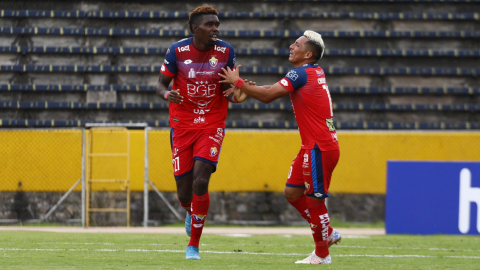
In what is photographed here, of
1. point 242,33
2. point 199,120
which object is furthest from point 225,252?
point 242,33

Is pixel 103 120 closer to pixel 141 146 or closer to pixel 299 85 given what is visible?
pixel 141 146

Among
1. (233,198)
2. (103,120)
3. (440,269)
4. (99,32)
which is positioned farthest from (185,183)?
(99,32)

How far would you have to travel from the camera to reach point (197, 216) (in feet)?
19.7

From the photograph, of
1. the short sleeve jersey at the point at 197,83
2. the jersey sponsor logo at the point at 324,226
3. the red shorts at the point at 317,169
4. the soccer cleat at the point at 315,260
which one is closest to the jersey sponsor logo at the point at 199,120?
the short sleeve jersey at the point at 197,83

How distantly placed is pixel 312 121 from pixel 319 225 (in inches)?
35.9

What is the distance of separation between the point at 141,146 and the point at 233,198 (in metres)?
1.94

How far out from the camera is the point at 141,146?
12219mm

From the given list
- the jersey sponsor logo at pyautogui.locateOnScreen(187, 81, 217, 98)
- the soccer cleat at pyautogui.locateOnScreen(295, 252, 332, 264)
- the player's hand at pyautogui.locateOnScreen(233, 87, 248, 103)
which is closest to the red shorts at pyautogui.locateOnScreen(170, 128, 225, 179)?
the jersey sponsor logo at pyautogui.locateOnScreen(187, 81, 217, 98)

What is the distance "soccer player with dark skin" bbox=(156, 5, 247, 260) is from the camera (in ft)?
20.1

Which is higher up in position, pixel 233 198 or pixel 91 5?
pixel 91 5

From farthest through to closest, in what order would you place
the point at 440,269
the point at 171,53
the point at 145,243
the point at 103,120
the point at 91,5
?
1. the point at 91,5
2. the point at 103,120
3. the point at 145,243
4. the point at 171,53
5. the point at 440,269

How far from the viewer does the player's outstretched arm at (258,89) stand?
5742 millimetres

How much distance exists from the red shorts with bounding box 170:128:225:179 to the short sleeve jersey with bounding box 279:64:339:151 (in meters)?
0.81

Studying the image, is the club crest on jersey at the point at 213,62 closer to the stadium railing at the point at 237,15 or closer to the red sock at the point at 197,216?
the red sock at the point at 197,216
